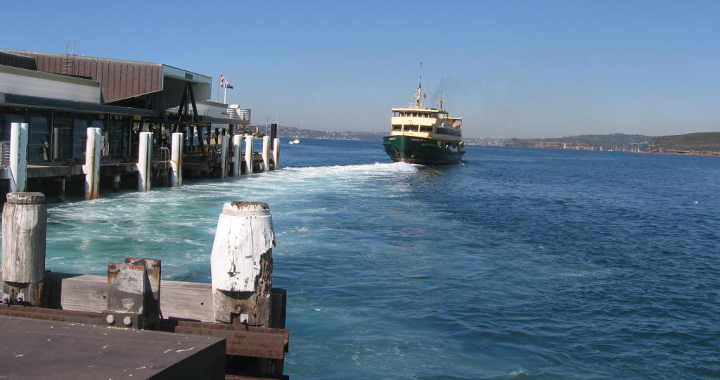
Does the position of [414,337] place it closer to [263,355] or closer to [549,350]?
[549,350]

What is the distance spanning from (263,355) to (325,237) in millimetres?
13459

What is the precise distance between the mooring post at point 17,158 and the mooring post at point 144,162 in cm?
830

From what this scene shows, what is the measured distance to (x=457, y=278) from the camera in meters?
14.3

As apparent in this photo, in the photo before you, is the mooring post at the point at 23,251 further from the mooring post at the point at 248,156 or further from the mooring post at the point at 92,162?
the mooring post at the point at 248,156

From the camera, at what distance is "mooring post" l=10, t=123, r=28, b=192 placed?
1912 centimetres

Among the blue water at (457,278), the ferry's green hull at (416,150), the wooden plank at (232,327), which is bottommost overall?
the blue water at (457,278)

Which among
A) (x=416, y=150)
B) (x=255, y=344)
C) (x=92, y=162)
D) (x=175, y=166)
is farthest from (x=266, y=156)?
(x=255, y=344)

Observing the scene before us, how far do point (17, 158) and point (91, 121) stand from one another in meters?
11.1

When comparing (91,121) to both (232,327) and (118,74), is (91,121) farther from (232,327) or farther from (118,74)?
(232,327)

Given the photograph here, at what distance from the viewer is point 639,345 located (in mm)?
10391

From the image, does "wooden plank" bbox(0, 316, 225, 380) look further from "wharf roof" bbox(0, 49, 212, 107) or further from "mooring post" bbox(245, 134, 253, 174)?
"mooring post" bbox(245, 134, 253, 174)

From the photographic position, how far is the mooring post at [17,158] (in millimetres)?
19125

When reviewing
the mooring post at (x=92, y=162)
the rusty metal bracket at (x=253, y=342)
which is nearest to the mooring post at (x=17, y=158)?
the mooring post at (x=92, y=162)

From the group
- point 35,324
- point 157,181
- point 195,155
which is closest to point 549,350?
point 35,324
